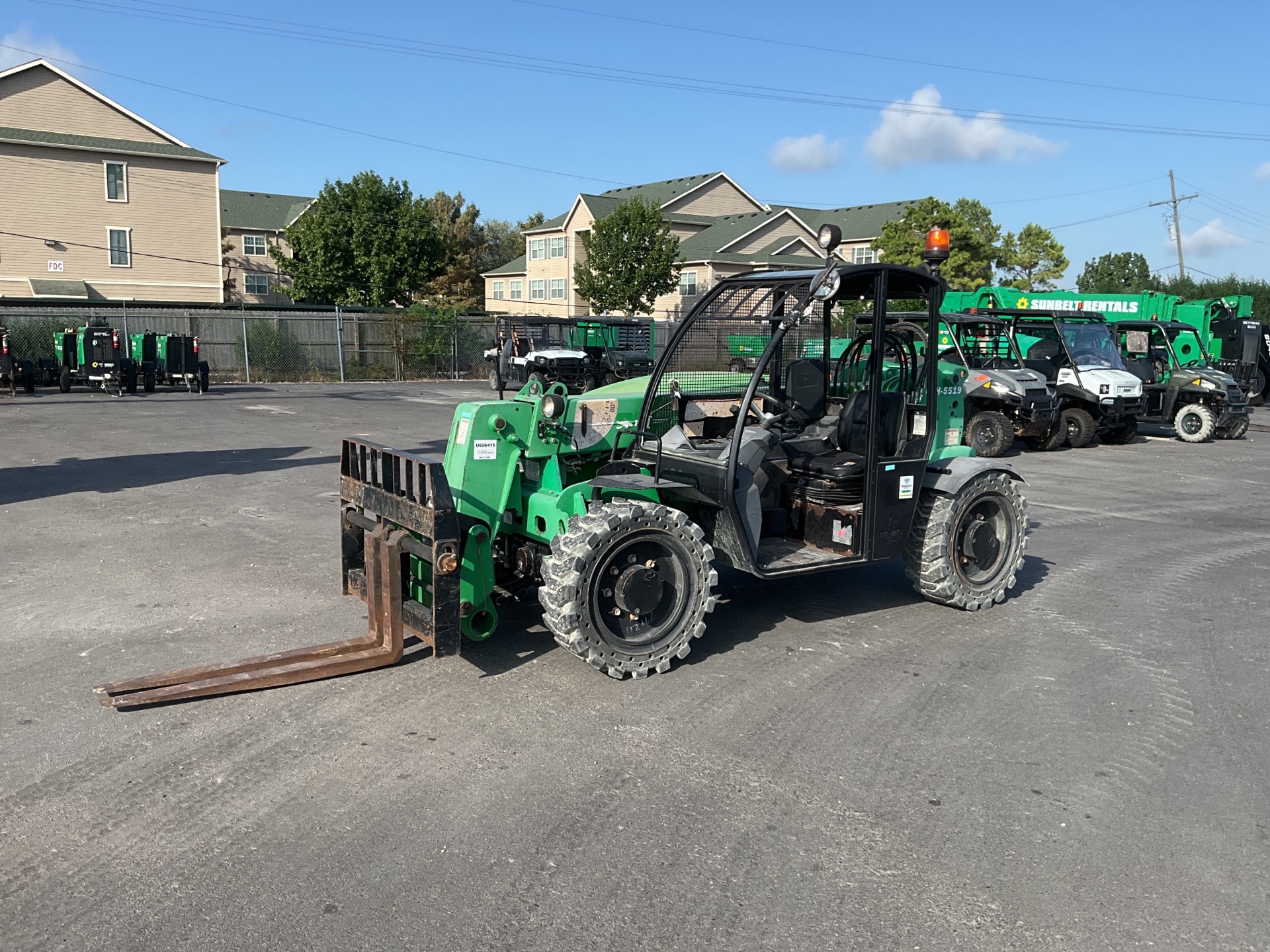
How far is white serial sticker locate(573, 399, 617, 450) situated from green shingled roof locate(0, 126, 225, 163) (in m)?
39.8

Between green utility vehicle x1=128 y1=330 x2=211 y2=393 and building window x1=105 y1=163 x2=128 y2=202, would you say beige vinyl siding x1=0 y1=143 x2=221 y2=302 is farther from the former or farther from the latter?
green utility vehicle x1=128 y1=330 x2=211 y2=393

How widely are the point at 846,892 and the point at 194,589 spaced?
18.1 feet

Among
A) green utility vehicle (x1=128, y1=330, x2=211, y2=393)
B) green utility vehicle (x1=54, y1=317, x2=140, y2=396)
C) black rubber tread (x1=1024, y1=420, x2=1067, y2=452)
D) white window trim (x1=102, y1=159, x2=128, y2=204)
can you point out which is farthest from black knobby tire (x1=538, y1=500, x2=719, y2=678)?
white window trim (x1=102, y1=159, x2=128, y2=204)

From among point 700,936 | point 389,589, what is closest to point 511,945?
point 700,936

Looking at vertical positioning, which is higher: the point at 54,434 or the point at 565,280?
the point at 565,280

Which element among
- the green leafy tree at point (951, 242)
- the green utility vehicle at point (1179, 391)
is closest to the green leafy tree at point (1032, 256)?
the green leafy tree at point (951, 242)

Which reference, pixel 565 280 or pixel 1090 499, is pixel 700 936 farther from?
pixel 565 280

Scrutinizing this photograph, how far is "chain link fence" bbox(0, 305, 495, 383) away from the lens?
31.9m

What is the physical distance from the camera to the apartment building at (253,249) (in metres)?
56.7

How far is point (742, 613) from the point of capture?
704cm

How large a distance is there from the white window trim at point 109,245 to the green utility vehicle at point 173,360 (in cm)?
1565

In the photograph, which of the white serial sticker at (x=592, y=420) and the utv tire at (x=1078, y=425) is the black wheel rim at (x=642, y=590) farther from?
the utv tire at (x=1078, y=425)

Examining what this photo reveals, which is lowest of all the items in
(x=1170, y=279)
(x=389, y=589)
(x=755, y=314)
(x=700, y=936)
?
(x=700, y=936)

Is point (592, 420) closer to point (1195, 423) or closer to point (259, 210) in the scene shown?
point (1195, 423)
